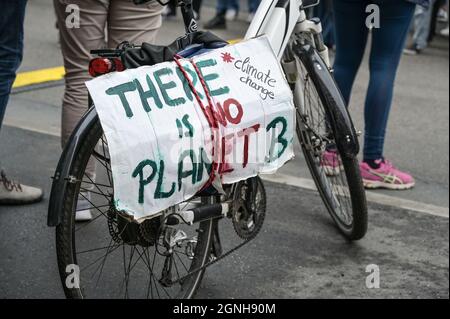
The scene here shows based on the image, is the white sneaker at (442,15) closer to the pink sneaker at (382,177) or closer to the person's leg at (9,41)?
the pink sneaker at (382,177)

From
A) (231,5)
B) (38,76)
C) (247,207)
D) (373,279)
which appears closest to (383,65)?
(373,279)

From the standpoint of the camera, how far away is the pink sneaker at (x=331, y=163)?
4086 mm

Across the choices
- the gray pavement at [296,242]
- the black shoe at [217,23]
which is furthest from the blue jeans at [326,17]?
the gray pavement at [296,242]

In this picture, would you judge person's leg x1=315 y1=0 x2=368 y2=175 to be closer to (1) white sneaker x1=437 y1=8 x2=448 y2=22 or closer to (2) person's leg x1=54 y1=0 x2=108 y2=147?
(2) person's leg x1=54 y1=0 x2=108 y2=147

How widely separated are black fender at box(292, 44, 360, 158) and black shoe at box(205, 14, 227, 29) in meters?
6.86

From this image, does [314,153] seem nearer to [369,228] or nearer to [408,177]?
[369,228]

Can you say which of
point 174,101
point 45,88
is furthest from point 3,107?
point 45,88

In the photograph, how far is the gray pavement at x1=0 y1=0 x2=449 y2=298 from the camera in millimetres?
3717

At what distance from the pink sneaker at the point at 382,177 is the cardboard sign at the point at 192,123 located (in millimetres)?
2128

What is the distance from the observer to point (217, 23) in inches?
419

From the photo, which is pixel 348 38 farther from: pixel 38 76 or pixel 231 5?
pixel 231 5

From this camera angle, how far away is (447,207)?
505 centimetres

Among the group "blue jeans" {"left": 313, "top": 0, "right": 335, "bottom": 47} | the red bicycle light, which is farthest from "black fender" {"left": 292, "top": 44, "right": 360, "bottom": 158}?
"blue jeans" {"left": 313, "top": 0, "right": 335, "bottom": 47}

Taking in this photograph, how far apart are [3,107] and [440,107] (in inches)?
183
